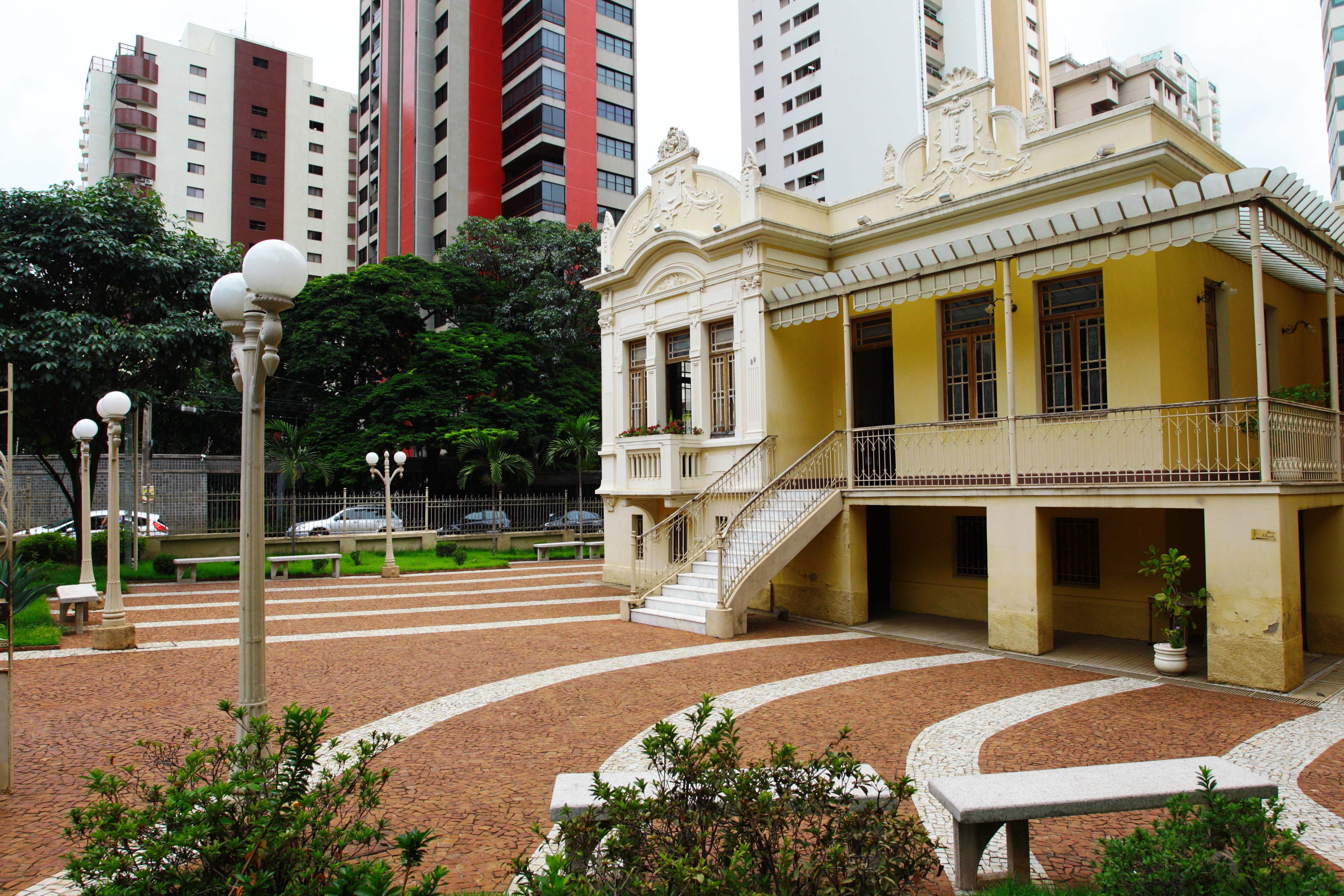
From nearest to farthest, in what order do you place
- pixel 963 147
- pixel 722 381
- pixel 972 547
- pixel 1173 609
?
1. pixel 1173 609
2. pixel 963 147
3. pixel 972 547
4. pixel 722 381

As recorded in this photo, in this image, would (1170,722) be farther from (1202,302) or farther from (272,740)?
(272,740)

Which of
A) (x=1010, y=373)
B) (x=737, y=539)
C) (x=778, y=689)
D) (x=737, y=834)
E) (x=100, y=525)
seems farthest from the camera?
(x=100, y=525)

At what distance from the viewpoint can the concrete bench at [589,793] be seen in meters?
4.12

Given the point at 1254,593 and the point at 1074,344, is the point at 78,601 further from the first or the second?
the point at 1254,593

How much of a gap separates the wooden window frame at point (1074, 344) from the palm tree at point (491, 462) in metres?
19.7

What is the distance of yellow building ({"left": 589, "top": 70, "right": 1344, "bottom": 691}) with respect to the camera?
30.9 feet

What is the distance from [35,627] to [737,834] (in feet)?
41.3

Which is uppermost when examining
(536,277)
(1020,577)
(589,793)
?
(536,277)

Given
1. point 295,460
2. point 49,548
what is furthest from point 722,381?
point 49,548

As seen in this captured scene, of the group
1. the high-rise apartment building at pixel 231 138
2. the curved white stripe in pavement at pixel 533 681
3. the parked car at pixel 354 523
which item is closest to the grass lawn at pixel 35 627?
the curved white stripe in pavement at pixel 533 681

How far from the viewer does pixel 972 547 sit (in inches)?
533

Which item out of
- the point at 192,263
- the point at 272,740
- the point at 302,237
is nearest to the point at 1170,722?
the point at 272,740

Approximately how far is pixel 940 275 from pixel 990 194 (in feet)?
6.65

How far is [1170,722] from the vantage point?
24.6 ft
